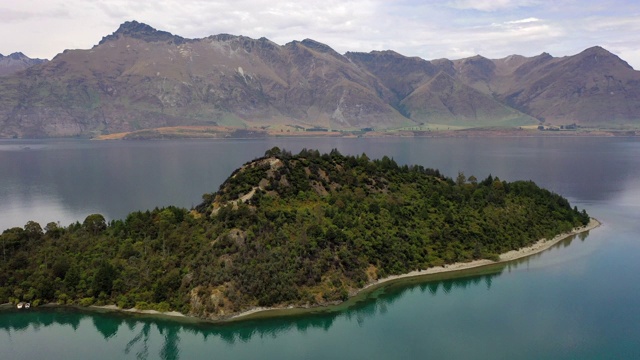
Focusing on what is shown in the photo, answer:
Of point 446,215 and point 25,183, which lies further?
point 25,183

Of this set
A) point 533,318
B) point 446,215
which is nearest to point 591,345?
point 533,318

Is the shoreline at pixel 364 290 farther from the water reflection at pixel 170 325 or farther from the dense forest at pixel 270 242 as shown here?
the dense forest at pixel 270 242

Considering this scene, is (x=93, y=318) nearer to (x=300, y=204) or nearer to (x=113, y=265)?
(x=113, y=265)

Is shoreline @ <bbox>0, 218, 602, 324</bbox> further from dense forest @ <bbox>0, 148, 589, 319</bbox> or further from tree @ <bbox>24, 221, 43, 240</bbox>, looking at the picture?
tree @ <bbox>24, 221, 43, 240</bbox>

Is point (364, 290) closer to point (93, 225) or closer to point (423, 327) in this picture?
point (423, 327)

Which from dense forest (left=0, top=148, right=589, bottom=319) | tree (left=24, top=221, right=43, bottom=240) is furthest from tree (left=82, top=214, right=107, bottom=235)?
tree (left=24, top=221, right=43, bottom=240)

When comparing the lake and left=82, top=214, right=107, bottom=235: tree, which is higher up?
left=82, top=214, right=107, bottom=235: tree

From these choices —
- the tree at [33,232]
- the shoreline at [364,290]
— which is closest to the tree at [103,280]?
the shoreline at [364,290]

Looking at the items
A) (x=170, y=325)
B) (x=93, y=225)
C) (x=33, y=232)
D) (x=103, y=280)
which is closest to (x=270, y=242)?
(x=170, y=325)
